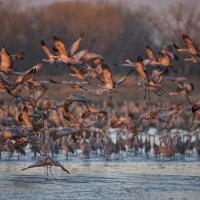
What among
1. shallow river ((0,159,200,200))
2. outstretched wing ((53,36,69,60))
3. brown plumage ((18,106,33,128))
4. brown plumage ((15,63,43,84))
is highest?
outstretched wing ((53,36,69,60))

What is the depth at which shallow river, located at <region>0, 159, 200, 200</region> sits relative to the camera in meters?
12.3

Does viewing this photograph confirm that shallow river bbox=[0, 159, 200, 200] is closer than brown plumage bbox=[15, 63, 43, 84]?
Yes

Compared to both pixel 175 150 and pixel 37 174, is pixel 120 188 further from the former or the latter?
pixel 175 150

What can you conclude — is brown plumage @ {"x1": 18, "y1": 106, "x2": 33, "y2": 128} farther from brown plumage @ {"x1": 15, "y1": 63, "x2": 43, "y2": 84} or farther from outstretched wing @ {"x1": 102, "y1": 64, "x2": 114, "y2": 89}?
outstretched wing @ {"x1": 102, "y1": 64, "x2": 114, "y2": 89}

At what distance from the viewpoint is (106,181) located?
13922 mm

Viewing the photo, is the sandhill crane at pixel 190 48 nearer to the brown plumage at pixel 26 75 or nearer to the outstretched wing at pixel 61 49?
the outstretched wing at pixel 61 49

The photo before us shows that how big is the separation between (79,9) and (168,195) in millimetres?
45670

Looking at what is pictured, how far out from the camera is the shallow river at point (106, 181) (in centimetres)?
1233

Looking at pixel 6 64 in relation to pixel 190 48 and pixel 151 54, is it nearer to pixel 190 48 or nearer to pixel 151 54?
pixel 151 54

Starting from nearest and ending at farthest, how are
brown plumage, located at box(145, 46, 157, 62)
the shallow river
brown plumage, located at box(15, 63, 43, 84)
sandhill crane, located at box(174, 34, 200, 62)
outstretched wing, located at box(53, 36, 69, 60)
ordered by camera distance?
Answer: the shallow river
sandhill crane, located at box(174, 34, 200, 62)
brown plumage, located at box(15, 63, 43, 84)
outstretched wing, located at box(53, 36, 69, 60)
brown plumage, located at box(145, 46, 157, 62)

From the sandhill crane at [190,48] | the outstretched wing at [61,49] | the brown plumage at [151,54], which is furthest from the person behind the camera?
the brown plumage at [151,54]

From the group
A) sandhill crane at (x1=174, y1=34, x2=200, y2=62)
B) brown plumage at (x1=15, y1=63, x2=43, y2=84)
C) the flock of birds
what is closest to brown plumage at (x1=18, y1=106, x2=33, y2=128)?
the flock of birds

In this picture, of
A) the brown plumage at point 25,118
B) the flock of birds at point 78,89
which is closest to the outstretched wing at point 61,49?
the flock of birds at point 78,89

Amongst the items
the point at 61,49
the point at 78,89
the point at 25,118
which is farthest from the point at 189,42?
the point at 25,118
